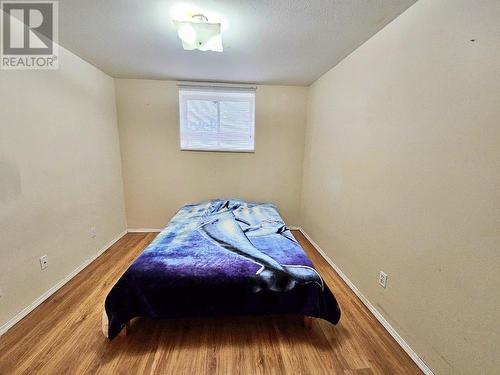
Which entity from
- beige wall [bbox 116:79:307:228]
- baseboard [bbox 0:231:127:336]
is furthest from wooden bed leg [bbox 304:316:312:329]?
baseboard [bbox 0:231:127:336]

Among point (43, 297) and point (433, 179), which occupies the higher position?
point (433, 179)

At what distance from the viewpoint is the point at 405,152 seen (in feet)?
4.79

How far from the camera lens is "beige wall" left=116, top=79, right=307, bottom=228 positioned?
10.3 ft

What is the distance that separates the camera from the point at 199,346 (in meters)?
1.44

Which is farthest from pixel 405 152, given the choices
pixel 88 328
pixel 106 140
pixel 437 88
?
pixel 106 140

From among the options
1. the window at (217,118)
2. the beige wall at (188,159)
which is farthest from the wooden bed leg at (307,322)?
the window at (217,118)

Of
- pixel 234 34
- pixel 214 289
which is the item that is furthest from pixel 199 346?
pixel 234 34

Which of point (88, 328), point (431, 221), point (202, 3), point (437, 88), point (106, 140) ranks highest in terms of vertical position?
point (202, 3)

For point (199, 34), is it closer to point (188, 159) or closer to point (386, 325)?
point (188, 159)

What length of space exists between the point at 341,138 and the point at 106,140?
302 cm

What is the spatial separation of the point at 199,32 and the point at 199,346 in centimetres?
232

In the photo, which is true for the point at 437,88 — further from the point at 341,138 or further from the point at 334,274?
the point at 334,274

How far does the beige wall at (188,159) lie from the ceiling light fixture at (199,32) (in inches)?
62.2

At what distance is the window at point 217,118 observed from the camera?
3176mm
